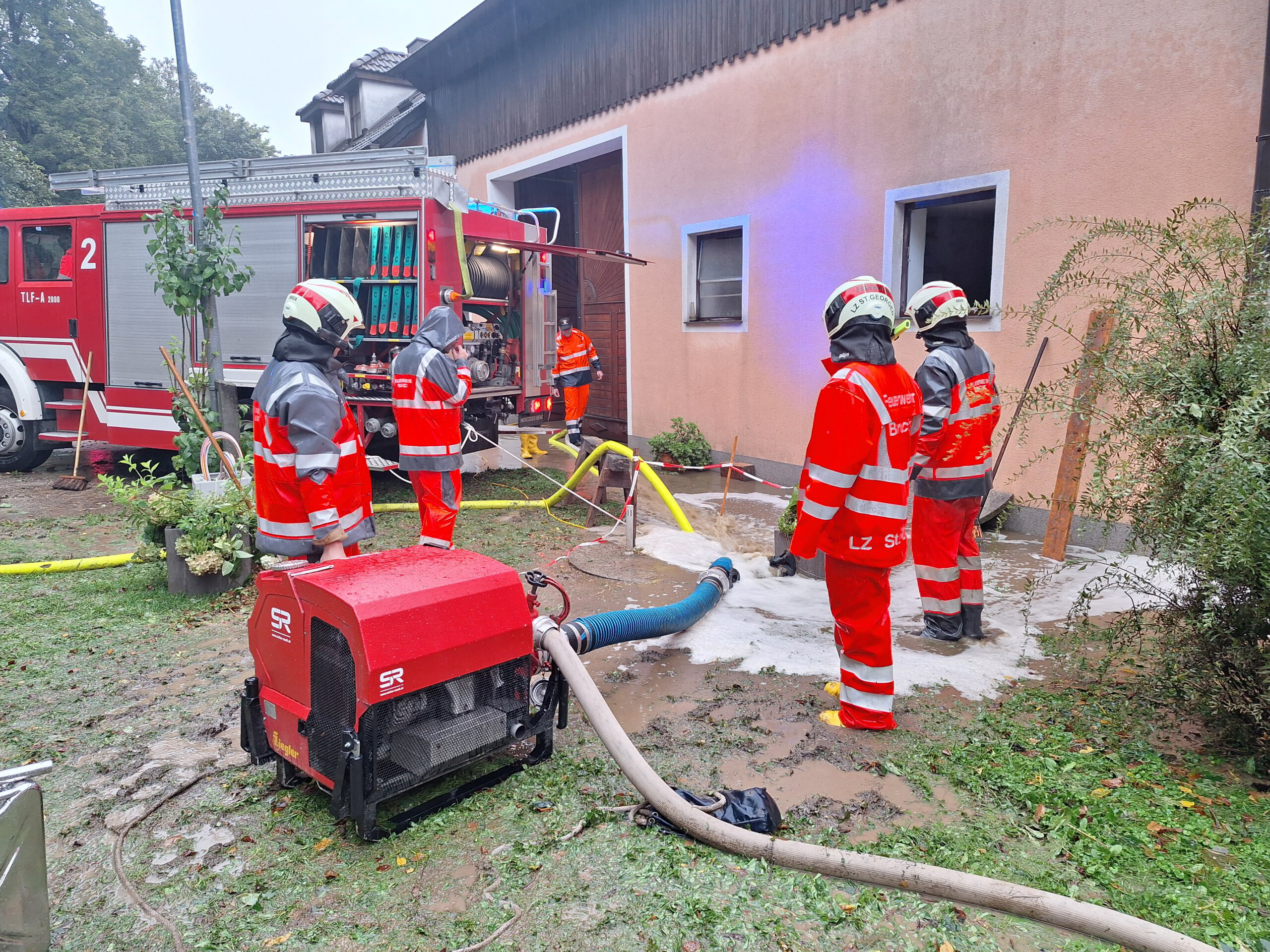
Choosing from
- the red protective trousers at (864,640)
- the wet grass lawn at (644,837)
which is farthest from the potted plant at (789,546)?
the red protective trousers at (864,640)

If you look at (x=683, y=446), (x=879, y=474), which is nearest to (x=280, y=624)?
(x=879, y=474)

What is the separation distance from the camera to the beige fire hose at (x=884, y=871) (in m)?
2.08

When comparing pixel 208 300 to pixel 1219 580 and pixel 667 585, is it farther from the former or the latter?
pixel 1219 580

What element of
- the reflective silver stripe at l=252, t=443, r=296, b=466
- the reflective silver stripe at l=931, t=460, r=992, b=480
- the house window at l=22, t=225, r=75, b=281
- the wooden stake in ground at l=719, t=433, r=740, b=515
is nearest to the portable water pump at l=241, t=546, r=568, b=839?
the reflective silver stripe at l=252, t=443, r=296, b=466

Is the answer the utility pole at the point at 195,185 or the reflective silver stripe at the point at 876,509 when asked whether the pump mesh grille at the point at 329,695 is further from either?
the utility pole at the point at 195,185

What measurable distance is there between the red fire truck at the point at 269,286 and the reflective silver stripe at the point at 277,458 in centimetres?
410

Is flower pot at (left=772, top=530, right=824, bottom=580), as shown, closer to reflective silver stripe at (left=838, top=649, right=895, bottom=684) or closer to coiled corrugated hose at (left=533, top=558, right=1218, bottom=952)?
reflective silver stripe at (left=838, top=649, right=895, bottom=684)

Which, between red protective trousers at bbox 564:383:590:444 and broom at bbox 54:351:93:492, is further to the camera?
red protective trousers at bbox 564:383:590:444

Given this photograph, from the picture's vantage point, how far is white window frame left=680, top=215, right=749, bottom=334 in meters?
9.36

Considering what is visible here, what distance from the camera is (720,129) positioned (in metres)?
9.57

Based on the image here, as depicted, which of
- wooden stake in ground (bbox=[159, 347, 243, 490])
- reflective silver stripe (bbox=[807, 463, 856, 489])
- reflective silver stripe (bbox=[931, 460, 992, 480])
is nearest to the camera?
reflective silver stripe (bbox=[807, 463, 856, 489])

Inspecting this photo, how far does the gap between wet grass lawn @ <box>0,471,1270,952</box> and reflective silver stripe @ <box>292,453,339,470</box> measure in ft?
4.03

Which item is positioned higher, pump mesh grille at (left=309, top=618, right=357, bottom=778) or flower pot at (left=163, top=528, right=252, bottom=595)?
pump mesh grille at (left=309, top=618, right=357, bottom=778)

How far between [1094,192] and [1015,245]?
27.0 inches
